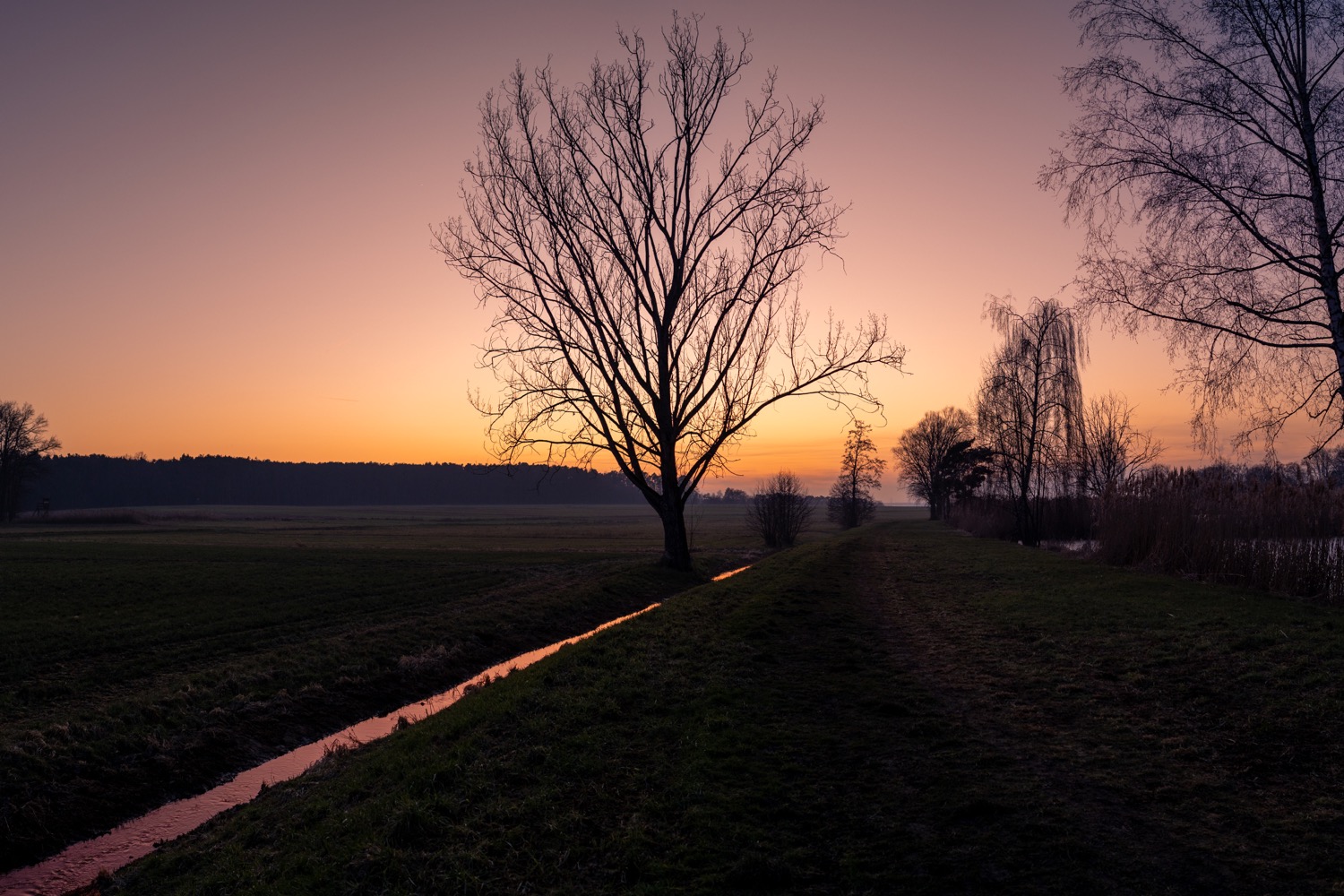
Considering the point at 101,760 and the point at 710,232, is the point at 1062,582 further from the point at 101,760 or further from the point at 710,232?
the point at 101,760

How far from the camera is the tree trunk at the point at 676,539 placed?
92.5 feet


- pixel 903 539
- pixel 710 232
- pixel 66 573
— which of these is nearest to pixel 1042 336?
pixel 903 539

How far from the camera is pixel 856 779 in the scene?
256 inches

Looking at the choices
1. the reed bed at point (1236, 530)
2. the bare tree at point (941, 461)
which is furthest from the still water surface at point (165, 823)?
the bare tree at point (941, 461)

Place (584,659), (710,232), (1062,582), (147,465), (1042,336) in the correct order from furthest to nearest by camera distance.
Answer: (147,465), (1042,336), (710,232), (1062,582), (584,659)

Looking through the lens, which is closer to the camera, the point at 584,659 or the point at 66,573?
the point at 584,659

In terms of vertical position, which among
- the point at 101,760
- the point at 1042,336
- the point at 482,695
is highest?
the point at 1042,336

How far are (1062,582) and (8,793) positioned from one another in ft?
66.3

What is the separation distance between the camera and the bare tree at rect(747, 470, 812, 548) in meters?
49.3

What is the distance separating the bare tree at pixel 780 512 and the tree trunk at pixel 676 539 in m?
20.2

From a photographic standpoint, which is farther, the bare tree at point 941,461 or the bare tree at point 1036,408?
the bare tree at point 941,461

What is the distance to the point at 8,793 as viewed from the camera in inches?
326

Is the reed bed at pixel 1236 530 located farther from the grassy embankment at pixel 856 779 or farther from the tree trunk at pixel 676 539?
the tree trunk at pixel 676 539

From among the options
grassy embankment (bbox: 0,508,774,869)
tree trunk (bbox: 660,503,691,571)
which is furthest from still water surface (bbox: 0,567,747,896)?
tree trunk (bbox: 660,503,691,571)
